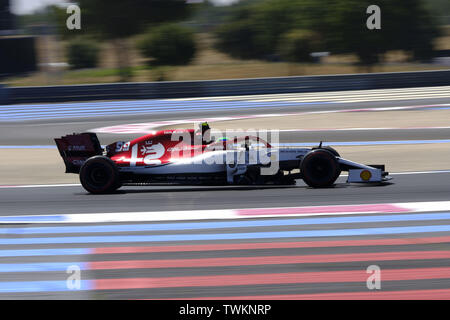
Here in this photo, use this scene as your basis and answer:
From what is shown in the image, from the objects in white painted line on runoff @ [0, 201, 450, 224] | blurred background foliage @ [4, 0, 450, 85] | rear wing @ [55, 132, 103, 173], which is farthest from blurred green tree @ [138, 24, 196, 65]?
white painted line on runoff @ [0, 201, 450, 224]

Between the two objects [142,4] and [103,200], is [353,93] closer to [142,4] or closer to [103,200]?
[103,200]

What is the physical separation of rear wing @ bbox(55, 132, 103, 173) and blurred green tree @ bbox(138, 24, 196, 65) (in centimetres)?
3309

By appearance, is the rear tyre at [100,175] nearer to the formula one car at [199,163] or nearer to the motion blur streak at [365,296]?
Result: the formula one car at [199,163]

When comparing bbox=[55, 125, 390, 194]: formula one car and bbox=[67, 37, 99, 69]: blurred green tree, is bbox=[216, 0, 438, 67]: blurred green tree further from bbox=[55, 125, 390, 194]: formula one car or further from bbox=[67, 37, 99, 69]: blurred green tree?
bbox=[55, 125, 390, 194]: formula one car

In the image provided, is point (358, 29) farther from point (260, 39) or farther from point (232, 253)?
point (232, 253)

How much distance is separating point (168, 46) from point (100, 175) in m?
33.4

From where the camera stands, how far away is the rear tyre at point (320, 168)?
30.0ft

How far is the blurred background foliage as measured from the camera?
36.2 m

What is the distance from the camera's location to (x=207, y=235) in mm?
7383

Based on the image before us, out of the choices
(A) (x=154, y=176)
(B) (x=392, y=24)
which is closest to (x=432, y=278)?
(A) (x=154, y=176)

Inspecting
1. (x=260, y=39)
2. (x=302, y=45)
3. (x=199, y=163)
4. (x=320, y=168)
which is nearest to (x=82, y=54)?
(x=260, y=39)

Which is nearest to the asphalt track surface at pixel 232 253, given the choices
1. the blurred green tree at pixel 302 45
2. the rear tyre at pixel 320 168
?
the rear tyre at pixel 320 168

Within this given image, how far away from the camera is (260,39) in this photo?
48562 mm

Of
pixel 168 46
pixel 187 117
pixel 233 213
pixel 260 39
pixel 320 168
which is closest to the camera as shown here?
pixel 233 213
